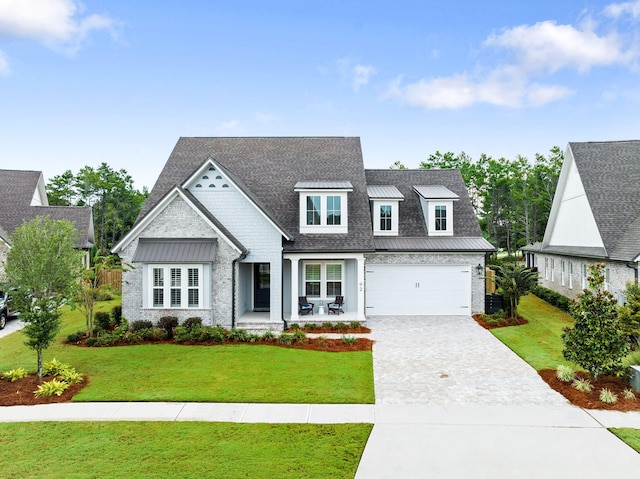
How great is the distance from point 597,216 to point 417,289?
908cm

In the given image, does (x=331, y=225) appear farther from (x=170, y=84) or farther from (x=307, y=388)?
(x=170, y=84)

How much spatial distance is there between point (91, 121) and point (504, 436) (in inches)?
1111

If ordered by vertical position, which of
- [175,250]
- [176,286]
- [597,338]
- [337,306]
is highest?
[175,250]

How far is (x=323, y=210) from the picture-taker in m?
18.8

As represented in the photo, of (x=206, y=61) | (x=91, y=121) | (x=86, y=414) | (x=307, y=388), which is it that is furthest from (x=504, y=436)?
(x=91, y=121)

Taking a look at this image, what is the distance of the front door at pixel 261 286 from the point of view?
64.8 ft

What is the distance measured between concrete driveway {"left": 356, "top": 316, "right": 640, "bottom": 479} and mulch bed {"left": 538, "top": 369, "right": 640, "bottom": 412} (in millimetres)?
266

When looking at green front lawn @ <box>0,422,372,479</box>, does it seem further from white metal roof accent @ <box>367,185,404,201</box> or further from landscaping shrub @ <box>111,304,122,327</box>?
white metal roof accent @ <box>367,185,404,201</box>

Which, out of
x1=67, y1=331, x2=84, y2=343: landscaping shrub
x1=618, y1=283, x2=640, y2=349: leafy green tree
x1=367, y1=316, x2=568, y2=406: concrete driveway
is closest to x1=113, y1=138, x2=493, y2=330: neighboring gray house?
x1=67, y1=331, x2=84, y2=343: landscaping shrub

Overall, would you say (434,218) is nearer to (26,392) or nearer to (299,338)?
(299,338)

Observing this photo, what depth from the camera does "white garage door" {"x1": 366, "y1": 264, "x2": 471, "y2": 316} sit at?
19.7 metres

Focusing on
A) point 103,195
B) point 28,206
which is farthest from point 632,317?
point 103,195

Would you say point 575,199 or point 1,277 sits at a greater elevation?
point 575,199

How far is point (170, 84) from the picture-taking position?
77.2 ft
